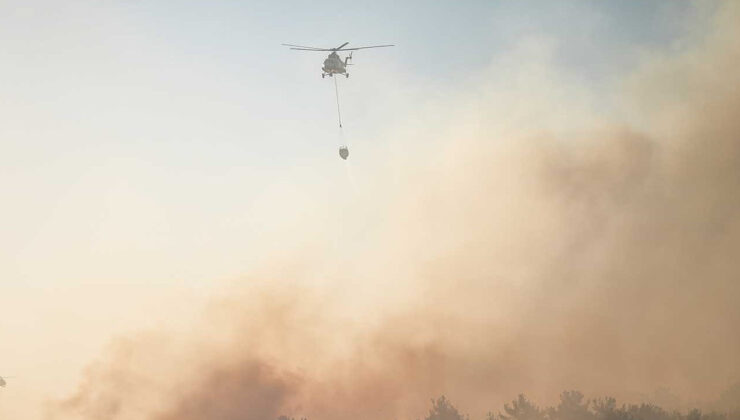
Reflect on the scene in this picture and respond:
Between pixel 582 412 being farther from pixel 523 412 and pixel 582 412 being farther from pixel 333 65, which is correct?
pixel 333 65

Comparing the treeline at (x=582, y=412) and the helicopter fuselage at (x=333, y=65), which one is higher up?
the helicopter fuselage at (x=333, y=65)

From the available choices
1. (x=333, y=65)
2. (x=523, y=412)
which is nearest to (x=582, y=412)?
(x=523, y=412)

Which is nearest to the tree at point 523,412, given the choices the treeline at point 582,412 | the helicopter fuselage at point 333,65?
the treeline at point 582,412

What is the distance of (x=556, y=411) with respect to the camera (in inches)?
2968

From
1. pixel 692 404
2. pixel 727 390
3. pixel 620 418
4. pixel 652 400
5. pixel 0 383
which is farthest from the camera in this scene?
pixel 652 400

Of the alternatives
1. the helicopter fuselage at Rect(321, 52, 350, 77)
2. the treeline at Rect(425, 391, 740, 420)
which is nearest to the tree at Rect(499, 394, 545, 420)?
the treeline at Rect(425, 391, 740, 420)

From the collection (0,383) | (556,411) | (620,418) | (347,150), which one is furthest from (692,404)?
(0,383)

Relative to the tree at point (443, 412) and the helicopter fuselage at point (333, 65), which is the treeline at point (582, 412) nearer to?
the tree at point (443, 412)

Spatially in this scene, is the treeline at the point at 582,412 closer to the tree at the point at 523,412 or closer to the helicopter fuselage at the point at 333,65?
the tree at the point at 523,412

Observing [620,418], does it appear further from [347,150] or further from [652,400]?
[652,400]

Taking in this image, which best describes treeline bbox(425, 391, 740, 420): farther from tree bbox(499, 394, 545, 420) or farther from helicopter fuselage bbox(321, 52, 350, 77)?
helicopter fuselage bbox(321, 52, 350, 77)

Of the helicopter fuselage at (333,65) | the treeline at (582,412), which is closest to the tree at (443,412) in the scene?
the treeline at (582,412)

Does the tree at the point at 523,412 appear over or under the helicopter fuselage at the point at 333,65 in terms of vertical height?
under

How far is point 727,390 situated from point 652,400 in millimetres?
16925
